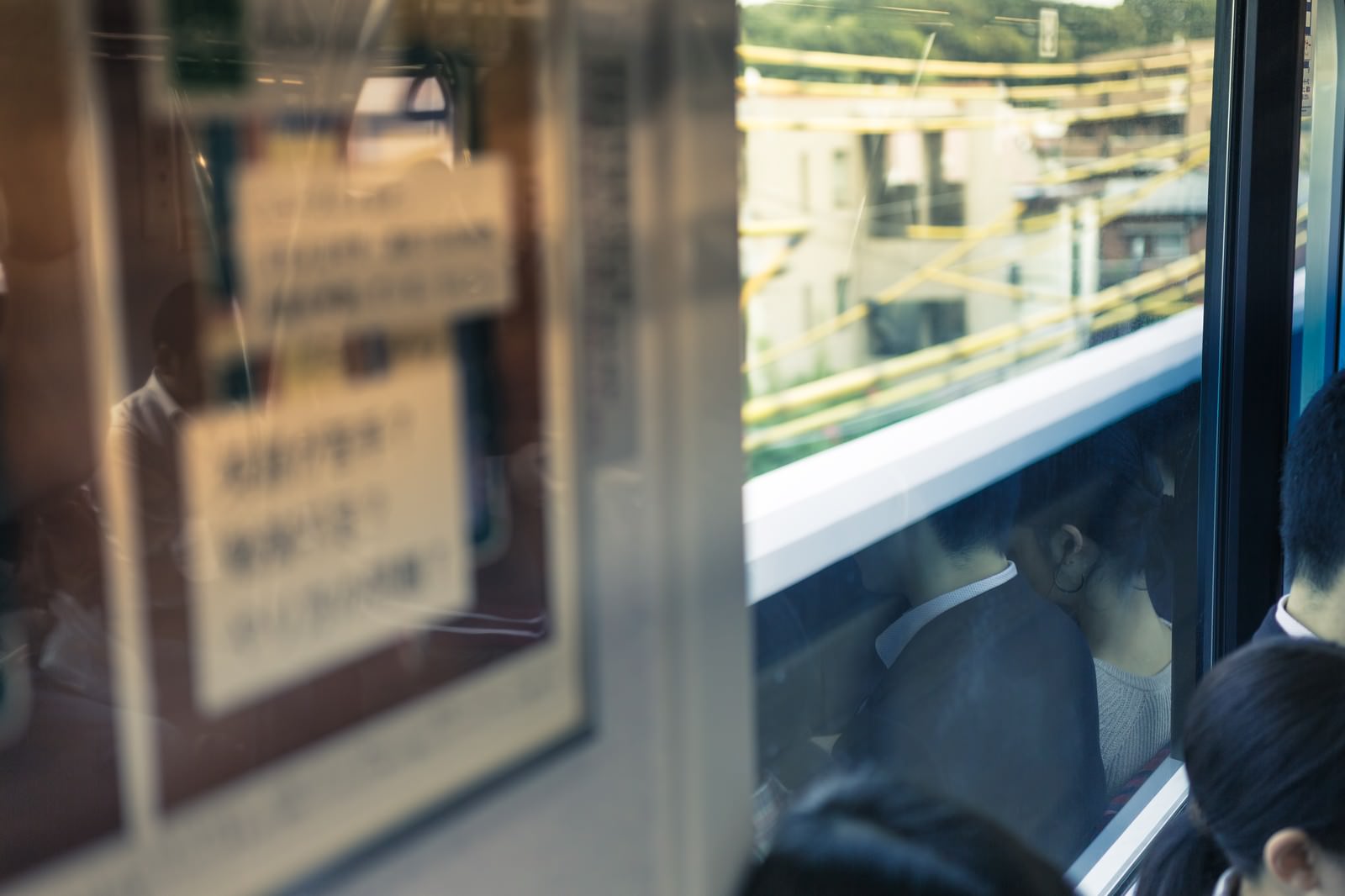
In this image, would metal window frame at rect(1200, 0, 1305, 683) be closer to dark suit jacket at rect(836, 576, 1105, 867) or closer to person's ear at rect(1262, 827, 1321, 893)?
dark suit jacket at rect(836, 576, 1105, 867)

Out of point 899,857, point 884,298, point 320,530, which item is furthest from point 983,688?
point 320,530

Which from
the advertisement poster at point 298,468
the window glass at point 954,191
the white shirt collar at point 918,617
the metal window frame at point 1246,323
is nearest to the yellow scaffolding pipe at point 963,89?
the window glass at point 954,191

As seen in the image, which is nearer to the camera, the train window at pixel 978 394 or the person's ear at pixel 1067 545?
the train window at pixel 978 394

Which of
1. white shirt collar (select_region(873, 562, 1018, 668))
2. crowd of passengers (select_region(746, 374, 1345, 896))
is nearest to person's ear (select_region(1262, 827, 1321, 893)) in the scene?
crowd of passengers (select_region(746, 374, 1345, 896))

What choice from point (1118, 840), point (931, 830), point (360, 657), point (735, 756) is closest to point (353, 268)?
point (360, 657)

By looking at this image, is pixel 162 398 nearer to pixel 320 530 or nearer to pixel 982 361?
pixel 320 530

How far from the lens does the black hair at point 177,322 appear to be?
0.70 meters

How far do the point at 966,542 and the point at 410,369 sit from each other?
1.23m

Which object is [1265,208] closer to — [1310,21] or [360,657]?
[1310,21]

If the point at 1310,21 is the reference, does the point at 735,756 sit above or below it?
below

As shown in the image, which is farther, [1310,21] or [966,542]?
[1310,21]

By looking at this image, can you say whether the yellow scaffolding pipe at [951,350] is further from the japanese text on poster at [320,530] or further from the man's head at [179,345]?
the man's head at [179,345]

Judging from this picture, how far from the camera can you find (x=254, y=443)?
2.47ft

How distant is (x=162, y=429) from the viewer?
71 cm
